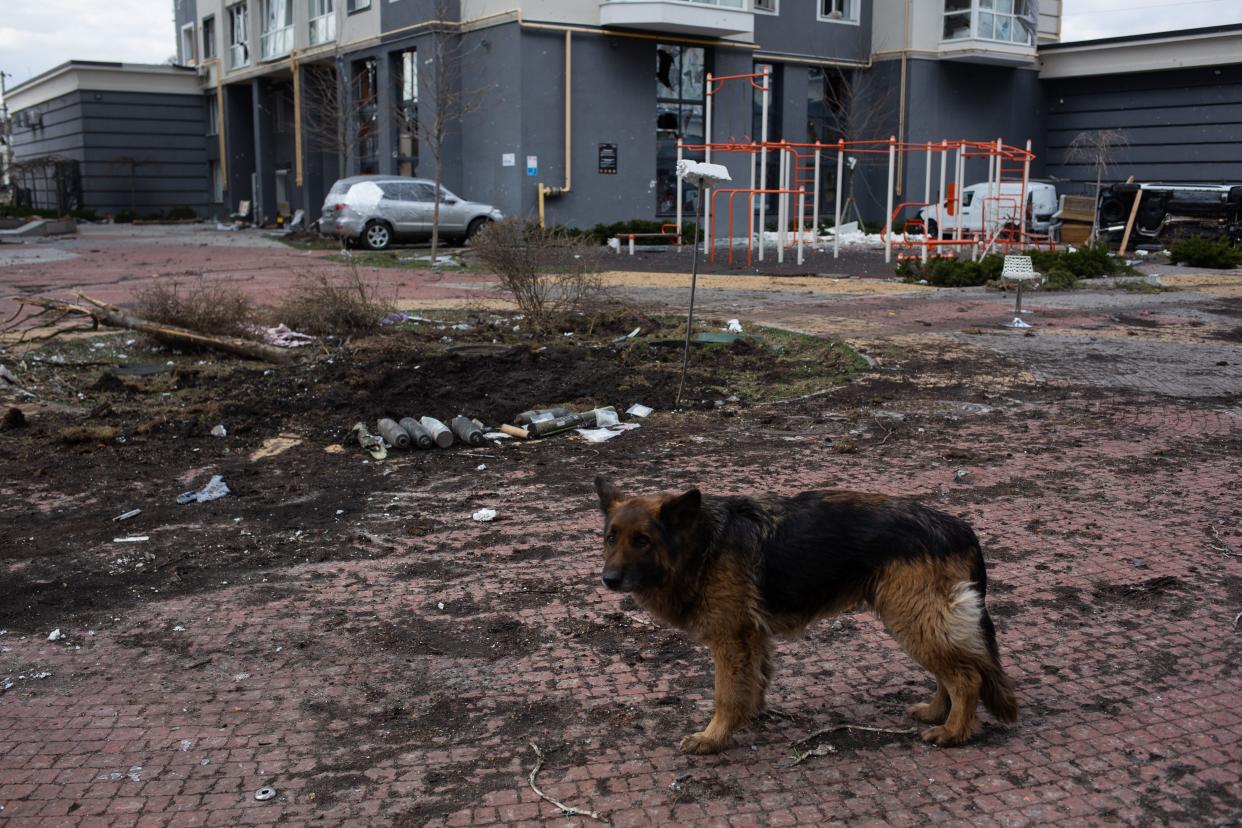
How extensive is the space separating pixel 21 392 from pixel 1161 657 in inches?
372

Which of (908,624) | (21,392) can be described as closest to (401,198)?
(21,392)

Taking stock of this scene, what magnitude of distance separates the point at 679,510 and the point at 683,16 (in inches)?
1201

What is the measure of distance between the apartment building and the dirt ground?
20.5 m

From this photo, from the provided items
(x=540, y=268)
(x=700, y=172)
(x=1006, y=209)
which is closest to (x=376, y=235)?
(x=540, y=268)

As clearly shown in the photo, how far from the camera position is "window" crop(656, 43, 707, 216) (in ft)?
112

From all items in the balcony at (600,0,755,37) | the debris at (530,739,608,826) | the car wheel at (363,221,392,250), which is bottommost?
the debris at (530,739,608,826)

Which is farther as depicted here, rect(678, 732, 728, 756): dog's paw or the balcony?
the balcony

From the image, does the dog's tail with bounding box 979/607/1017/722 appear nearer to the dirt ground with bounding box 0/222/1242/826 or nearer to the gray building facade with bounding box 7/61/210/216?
the dirt ground with bounding box 0/222/1242/826

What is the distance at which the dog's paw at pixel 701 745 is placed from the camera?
3879mm

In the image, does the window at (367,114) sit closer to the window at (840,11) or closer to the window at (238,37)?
the window at (238,37)

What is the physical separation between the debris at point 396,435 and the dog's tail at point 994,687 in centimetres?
528

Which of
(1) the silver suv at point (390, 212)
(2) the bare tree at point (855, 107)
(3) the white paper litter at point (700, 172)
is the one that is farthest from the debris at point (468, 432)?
(2) the bare tree at point (855, 107)

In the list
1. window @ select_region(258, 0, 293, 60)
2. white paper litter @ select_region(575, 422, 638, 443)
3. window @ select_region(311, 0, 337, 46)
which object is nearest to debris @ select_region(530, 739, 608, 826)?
white paper litter @ select_region(575, 422, 638, 443)

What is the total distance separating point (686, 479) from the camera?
24.3 feet
